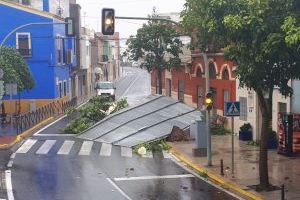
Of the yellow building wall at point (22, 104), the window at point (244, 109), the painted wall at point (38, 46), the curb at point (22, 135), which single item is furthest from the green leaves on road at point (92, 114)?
the painted wall at point (38, 46)

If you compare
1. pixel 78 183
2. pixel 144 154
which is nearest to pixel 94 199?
pixel 78 183

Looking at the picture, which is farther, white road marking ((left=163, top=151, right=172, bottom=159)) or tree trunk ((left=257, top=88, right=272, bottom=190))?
white road marking ((left=163, top=151, right=172, bottom=159))

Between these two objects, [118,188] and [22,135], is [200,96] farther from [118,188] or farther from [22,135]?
[118,188]

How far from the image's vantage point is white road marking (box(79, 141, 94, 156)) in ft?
75.4

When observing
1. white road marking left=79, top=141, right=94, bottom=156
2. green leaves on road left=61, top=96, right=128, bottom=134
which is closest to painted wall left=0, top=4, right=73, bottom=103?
green leaves on road left=61, top=96, right=128, bottom=134

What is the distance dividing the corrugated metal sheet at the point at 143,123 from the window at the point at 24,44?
18230mm

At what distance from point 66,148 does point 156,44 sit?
20757 millimetres

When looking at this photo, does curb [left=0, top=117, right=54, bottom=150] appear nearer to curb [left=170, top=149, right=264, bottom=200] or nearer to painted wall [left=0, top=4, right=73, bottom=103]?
curb [left=170, top=149, right=264, bottom=200]

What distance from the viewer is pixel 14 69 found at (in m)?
36.1

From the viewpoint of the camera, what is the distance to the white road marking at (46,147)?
76.9ft

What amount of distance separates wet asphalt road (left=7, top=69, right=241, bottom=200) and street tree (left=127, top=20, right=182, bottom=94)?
20182 mm

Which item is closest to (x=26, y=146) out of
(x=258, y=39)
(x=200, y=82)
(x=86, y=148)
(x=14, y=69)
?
(x=86, y=148)

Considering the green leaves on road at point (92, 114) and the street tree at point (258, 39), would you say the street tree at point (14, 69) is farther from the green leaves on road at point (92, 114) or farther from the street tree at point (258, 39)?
the street tree at point (258, 39)

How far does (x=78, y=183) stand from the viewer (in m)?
A: 16.9
